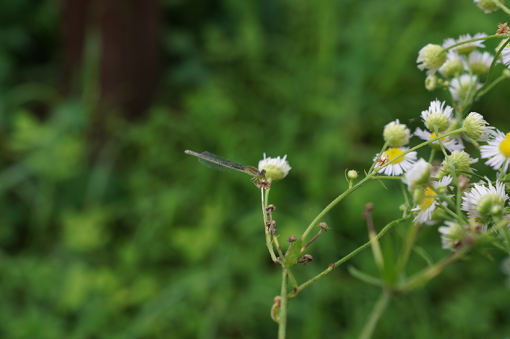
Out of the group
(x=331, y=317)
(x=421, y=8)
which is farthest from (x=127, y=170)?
(x=421, y=8)

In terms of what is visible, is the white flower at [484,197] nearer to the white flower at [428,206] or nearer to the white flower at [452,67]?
the white flower at [428,206]

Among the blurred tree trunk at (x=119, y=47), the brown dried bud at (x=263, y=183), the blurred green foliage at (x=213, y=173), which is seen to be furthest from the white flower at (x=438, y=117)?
the blurred tree trunk at (x=119, y=47)

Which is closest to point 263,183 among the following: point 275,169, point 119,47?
point 275,169

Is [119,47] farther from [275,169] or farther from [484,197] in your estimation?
[484,197]

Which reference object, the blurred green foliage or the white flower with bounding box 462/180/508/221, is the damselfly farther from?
the blurred green foliage

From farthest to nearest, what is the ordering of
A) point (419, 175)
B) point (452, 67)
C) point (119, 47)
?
1. point (119, 47)
2. point (452, 67)
3. point (419, 175)

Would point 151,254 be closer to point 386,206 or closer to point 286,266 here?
point 386,206
